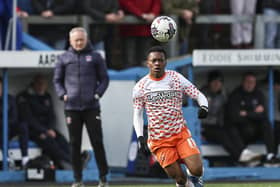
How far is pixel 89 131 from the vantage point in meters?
14.6

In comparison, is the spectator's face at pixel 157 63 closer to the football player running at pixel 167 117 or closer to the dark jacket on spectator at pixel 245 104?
the football player running at pixel 167 117

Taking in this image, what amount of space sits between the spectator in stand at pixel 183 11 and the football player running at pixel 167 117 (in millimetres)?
5175

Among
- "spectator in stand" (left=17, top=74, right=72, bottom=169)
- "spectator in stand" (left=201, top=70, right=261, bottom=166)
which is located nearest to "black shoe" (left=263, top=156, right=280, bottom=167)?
"spectator in stand" (left=201, top=70, right=261, bottom=166)

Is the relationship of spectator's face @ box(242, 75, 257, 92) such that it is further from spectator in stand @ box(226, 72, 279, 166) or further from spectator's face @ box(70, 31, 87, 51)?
spectator's face @ box(70, 31, 87, 51)

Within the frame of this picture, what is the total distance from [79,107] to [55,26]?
3272 millimetres

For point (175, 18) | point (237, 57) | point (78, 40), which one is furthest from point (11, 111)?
point (237, 57)

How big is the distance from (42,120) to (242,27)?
377cm

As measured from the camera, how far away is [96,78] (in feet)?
48.4

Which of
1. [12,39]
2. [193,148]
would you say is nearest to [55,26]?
[12,39]

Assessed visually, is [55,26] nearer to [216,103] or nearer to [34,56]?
[34,56]

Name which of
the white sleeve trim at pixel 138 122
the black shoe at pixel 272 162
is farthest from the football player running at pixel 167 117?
the black shoe at pixel 272 162

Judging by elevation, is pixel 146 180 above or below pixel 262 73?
below

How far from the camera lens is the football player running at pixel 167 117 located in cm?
1208

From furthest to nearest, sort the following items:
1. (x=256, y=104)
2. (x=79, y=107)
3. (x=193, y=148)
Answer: (x=256, y=104) < (x=79, y=107) < (x=193, y=148)
